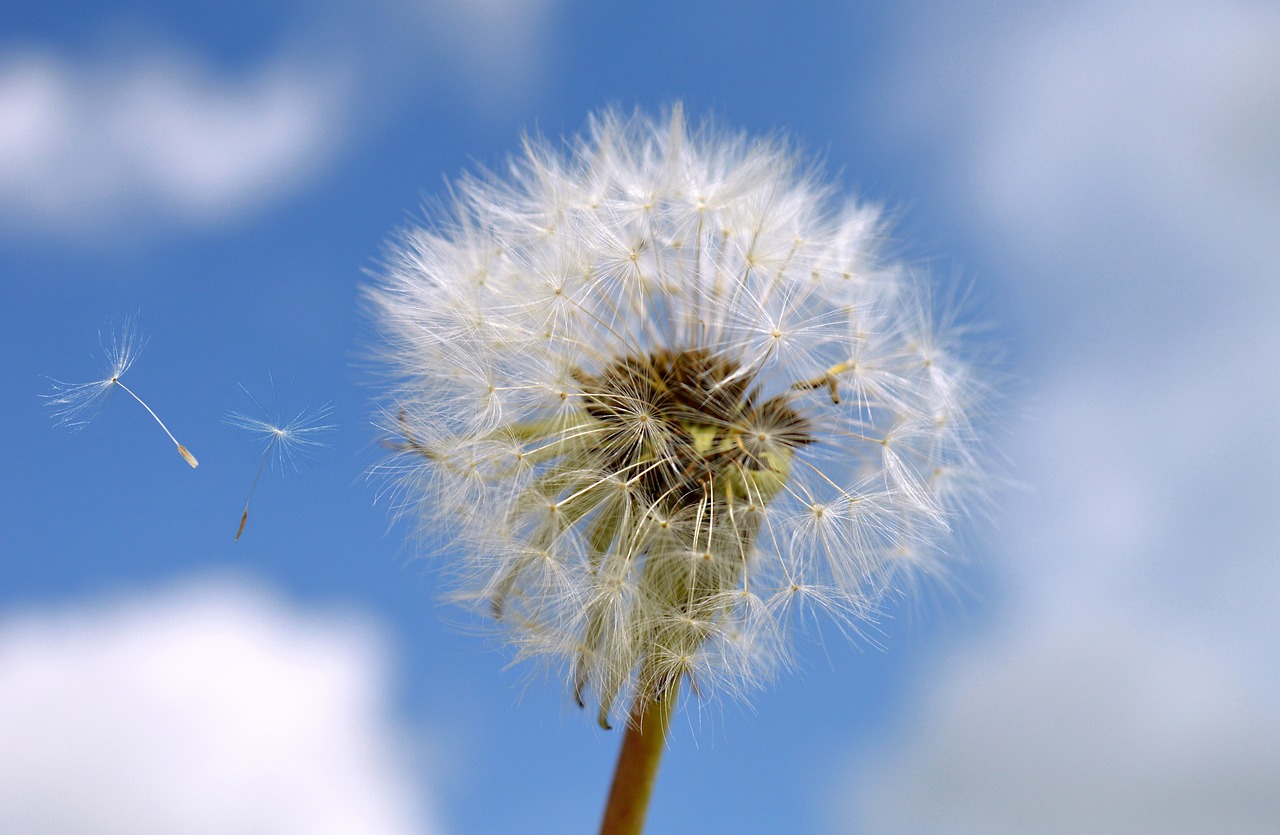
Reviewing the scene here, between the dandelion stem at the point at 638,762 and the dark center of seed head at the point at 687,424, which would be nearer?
the dandelion stem at the point at 638,762

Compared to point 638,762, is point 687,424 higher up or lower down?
higher up

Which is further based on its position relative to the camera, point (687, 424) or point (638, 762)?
point (687, 424)

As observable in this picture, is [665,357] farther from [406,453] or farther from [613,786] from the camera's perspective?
[613,786]

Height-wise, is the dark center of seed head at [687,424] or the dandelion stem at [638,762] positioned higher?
the dark center of seed head at [687,424]

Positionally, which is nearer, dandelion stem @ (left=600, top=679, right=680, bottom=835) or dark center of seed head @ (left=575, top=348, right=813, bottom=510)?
dandelion stem @ (left=600, top=679, right=680, bottom=835)

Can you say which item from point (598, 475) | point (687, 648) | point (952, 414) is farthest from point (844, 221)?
point (687, 648)

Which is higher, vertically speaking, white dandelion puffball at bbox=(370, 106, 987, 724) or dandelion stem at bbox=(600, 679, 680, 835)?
white dandelion puffball at bbox=(370, 106, 987, 724)

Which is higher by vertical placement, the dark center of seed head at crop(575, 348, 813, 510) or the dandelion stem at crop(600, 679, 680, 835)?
the dark center of seed head at crop(575, 348, 813, 510)

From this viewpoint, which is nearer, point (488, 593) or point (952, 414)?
point (488, 593)
